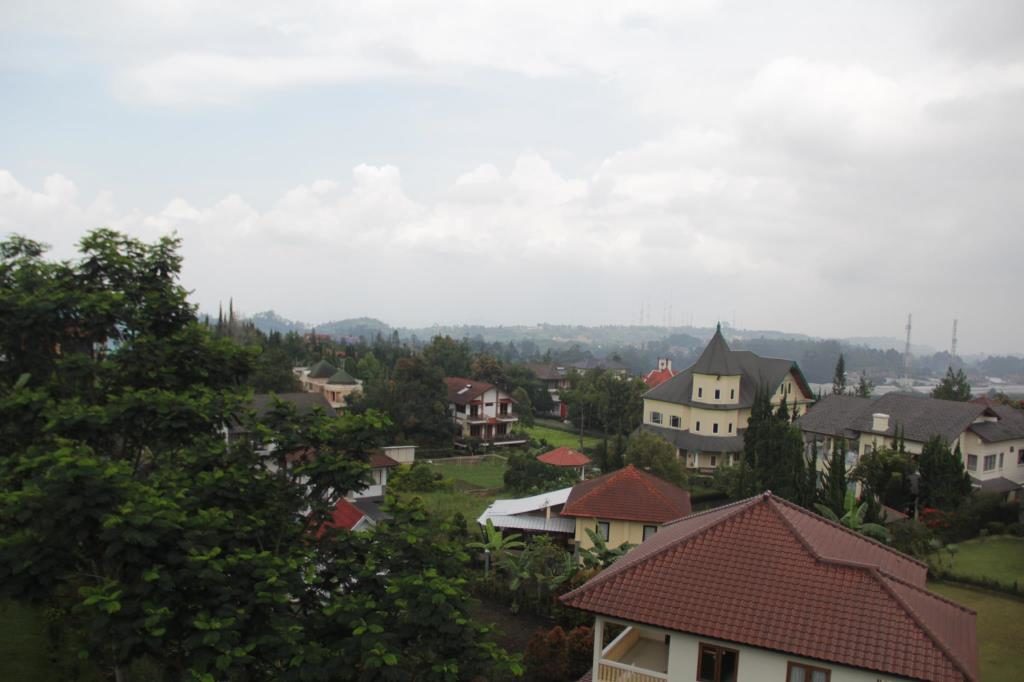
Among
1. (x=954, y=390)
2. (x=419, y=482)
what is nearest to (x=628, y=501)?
(x=419, y=482)

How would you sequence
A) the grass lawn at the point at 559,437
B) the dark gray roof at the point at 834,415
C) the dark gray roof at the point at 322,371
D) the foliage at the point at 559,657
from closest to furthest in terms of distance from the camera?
the foliage at the point at 559,657 → the dark gray roof at the point at 834,415 → the grass lawn at the point at 559,437 → the dark gray roof at the point at 322,371

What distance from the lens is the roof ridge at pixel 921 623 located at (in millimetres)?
10555

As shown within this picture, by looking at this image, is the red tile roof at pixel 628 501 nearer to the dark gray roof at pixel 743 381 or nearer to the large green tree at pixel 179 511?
the large green tree at pixel 179 511

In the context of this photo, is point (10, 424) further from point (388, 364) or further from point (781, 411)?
point (388, 364)

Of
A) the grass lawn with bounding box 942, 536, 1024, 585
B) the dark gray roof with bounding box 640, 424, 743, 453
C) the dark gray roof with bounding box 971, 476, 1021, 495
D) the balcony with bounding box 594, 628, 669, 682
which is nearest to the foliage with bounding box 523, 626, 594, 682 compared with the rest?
the balcony with bounding box 594, 628, 669, 682

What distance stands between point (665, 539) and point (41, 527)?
10.8 metres

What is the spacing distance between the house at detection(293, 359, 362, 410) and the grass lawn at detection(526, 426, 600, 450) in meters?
14.9

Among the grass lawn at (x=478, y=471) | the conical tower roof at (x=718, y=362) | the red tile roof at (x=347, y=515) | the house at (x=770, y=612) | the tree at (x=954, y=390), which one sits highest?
the conical tower roof at (x=718, y=362)

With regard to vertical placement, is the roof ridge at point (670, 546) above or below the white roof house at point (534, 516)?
above

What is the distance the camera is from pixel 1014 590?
68.5 ft

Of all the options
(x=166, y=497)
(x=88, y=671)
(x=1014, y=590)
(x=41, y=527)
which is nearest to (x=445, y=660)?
(x=166, y=497)

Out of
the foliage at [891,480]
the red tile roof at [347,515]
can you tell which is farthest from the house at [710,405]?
the red tile roof at [347,515]

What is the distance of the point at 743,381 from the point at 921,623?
128 ft

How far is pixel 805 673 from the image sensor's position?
36.6ft
